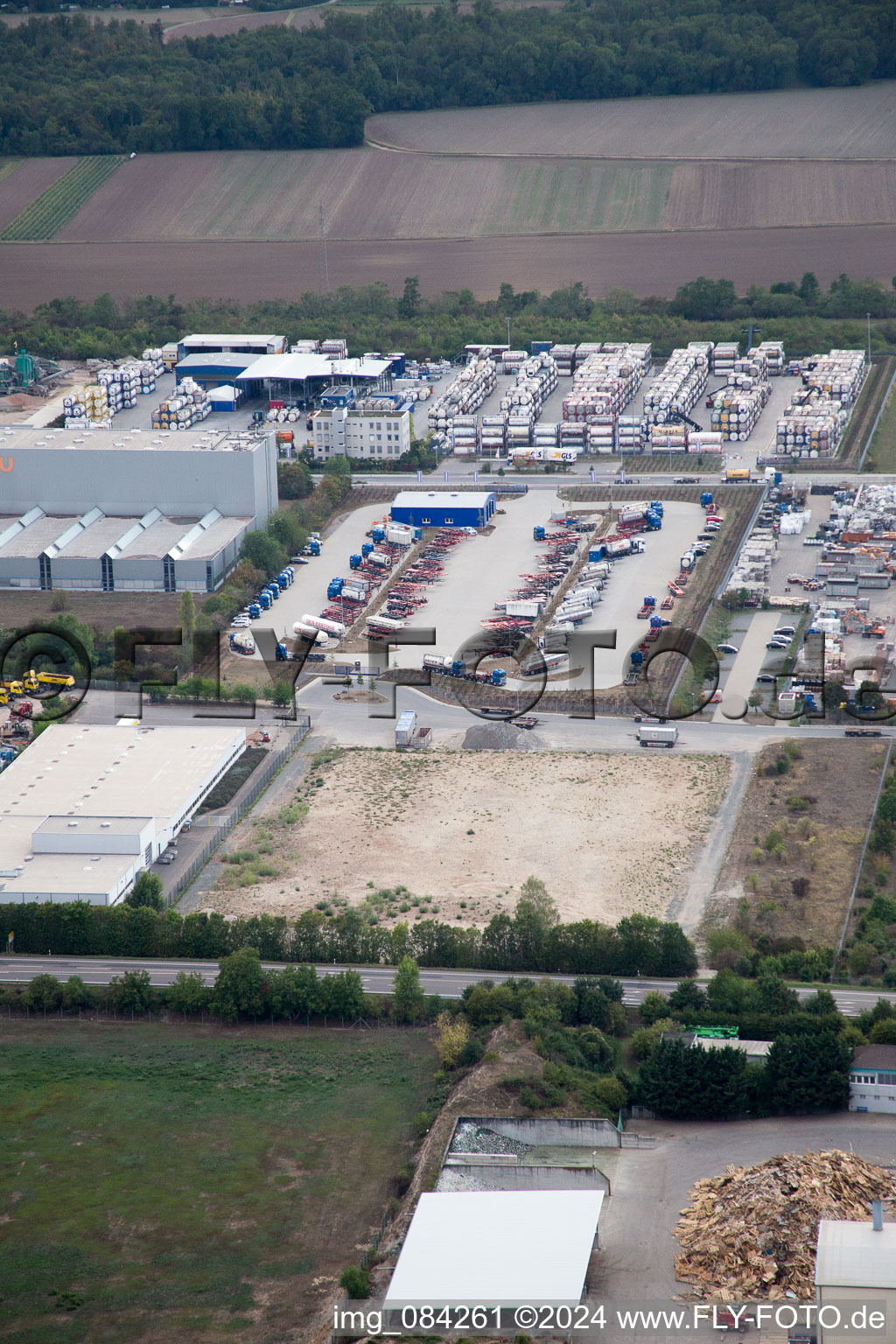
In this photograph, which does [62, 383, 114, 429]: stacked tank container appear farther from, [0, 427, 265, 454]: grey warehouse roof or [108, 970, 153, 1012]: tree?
[108, 970, 153, 1012]: tree

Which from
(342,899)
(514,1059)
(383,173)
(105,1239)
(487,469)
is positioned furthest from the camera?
(383,173)

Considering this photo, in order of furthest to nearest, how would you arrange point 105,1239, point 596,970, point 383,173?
point 383,173 → point 596,970 → point 105,1239

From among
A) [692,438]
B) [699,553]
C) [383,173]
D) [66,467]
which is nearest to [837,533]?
[699,553]

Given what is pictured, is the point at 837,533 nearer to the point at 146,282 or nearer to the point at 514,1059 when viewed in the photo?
the point at 514,1059

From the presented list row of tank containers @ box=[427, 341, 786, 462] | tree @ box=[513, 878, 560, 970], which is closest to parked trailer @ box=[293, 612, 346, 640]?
row of tank containers @ box=[427, 341, 786, 462]

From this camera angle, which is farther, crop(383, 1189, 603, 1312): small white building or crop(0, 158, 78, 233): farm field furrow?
crop(0, 158, 78, 233): farm field furrow

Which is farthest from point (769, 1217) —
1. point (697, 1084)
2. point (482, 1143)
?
point (482, 1143)

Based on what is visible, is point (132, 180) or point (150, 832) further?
point (132, 180)

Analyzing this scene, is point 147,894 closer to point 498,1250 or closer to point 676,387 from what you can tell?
point 498,1250
